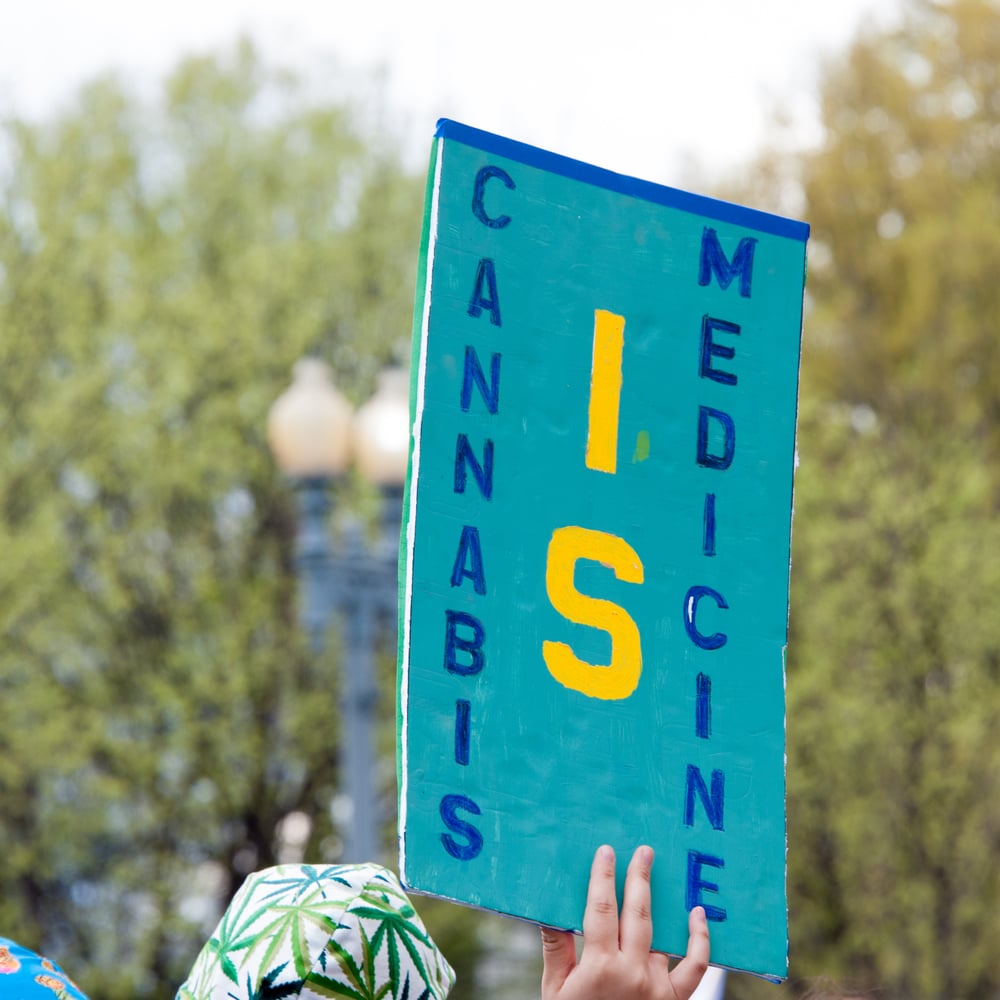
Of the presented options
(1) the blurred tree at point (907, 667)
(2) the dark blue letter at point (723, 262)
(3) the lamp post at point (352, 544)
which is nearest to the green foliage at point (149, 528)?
(1) the blurred tree at point (907, 667)

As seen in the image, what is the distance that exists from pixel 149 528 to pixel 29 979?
11855mm

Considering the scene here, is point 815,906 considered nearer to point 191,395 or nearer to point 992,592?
point 992,592

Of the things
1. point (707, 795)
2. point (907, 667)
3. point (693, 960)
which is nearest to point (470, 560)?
point (707, 795)

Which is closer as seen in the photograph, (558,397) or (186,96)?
(558,397)

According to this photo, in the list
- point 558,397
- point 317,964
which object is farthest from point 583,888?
point 558,397

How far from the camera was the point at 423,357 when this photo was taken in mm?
1912

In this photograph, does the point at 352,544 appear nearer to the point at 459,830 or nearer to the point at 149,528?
the point at 149,528

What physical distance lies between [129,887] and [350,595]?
651 centimetres

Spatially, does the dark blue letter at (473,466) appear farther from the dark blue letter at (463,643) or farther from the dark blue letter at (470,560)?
the dark blue letter at (463,643)

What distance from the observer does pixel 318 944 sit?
1639mm

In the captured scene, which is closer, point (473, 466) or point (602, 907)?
point (602, 907)

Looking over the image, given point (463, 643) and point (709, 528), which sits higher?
point (709, 528)

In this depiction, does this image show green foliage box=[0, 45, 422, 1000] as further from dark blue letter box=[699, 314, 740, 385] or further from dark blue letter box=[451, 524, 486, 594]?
dark blue letter box=[451, 524, 486, 594]

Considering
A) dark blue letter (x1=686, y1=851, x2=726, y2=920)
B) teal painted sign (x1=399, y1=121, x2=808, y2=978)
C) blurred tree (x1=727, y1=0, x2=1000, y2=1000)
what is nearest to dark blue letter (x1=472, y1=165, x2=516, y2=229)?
teal painted sign (x1=399, y1=121, x2=808, y2=978)
